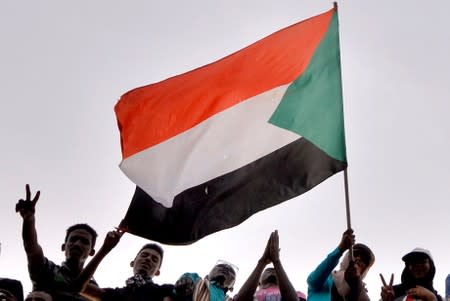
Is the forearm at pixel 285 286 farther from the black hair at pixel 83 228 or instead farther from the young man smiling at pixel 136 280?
the black hair at pixel 83 228

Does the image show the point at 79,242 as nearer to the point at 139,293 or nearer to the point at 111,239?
the point at 111,239

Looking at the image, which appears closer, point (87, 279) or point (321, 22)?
point (87, 279)

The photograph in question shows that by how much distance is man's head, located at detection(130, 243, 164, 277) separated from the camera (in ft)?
32.6

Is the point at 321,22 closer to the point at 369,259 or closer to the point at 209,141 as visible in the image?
the point at 209,141

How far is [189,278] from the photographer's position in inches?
387

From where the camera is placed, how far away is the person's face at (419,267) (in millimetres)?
9109

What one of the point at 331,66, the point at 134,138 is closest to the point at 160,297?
the point at 134,138

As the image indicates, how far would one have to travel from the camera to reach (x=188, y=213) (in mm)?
9672

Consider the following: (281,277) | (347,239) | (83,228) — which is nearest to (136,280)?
(83,228)

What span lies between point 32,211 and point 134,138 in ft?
5.47

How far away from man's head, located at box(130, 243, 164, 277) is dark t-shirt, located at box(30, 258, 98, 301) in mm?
963

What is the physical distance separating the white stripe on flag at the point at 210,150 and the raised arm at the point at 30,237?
1.38m

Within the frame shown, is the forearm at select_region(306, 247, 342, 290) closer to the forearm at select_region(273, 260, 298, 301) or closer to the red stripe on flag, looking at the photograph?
the forearm at select_region(273, 260, 298, 301)

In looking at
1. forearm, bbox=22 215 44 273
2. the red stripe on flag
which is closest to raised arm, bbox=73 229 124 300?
forearm, bbox=22 215 44 273
